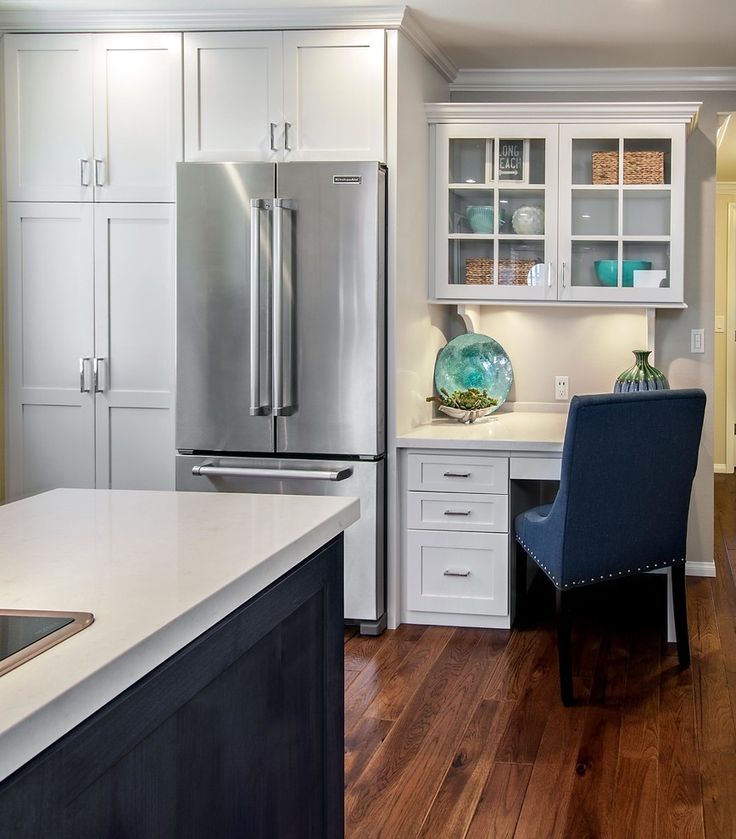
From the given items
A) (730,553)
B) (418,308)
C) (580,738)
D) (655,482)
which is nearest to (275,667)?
(580,738)

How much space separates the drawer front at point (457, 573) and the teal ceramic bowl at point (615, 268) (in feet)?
3.97

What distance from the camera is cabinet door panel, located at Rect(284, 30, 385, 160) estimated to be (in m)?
3.68

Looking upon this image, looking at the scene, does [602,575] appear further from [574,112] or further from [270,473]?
[574,112]

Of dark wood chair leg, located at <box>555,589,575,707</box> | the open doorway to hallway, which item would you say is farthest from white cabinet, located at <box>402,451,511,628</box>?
→ the open doorway to hallway

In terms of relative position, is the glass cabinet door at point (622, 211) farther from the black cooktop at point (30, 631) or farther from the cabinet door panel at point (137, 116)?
the black cooktop at point (30, 631)

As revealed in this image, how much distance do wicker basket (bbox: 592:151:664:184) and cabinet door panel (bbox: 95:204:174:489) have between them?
1768 mm

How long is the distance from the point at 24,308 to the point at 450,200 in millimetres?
1796

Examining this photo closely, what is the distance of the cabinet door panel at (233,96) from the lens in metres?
3.73

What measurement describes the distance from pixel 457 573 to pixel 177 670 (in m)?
2.68

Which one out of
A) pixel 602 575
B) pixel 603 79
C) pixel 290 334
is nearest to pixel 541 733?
pixel 602 575

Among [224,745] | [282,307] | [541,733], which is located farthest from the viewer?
[282,307]

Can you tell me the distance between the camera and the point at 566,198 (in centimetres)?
410

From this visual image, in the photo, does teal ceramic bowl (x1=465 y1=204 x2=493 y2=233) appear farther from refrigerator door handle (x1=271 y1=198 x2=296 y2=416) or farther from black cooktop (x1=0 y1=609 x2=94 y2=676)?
black cooktop (x1=0 y1=609 x2=94 y2=676)

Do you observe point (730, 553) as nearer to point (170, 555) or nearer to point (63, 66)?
point (63, 66)
